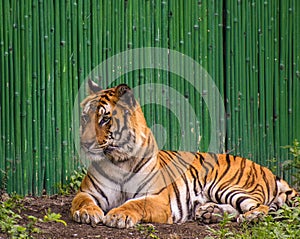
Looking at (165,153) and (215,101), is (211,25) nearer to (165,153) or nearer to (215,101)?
(215,101)

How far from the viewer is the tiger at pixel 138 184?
6.29 metres

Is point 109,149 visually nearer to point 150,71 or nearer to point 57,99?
point 57,99

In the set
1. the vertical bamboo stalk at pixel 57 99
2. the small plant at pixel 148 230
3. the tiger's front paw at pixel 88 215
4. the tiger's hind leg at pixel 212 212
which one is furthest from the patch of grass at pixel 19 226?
the tiger's hind leg at pixel 212 212

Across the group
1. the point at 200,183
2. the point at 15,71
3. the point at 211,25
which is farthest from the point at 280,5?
the point at 15,71

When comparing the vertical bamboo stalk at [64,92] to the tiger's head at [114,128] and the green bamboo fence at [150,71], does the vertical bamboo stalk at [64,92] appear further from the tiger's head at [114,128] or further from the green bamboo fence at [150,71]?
the tiger's head at [114,128]

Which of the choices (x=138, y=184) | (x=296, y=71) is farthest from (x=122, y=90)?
(x=296, y=71)

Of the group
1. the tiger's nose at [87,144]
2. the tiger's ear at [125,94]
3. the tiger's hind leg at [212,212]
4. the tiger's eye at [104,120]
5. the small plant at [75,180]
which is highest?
the tiger's ear at [125,94]

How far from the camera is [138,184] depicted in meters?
6.51

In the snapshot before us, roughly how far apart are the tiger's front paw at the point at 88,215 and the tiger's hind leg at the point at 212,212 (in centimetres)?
84

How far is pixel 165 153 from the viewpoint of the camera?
7023 millimetres

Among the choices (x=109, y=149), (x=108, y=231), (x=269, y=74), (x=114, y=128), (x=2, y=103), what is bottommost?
(x=108, y=231)

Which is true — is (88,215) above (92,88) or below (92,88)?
below

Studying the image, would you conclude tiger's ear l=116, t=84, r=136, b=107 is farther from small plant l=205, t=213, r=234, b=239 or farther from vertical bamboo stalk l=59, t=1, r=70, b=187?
small plant l=205, t=213, r=234, b=239

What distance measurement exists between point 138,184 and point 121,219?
511 millimetres
